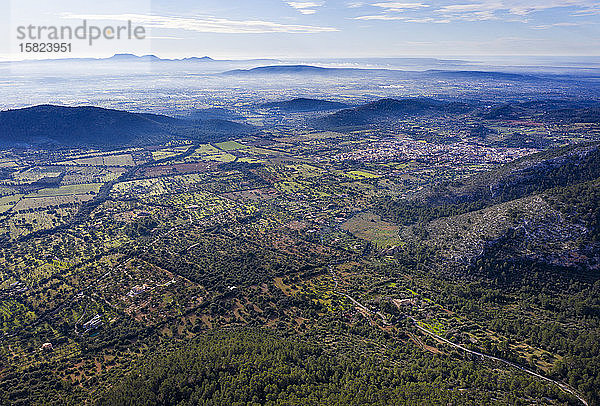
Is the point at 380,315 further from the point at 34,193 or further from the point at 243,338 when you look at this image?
the point at 34,193

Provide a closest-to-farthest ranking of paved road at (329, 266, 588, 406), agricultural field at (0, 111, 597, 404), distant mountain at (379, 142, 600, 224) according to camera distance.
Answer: paved road at (329, 266, 588, 406)
agricultural field at (0, 111, 597, 404)
distant mountain at (379, 142, 600, 224)

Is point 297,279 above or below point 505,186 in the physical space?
below

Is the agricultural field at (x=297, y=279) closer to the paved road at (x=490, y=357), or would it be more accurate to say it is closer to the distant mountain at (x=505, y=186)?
the paved road at (x=490, y=357)

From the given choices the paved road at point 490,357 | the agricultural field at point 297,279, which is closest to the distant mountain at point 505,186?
the agricultural field at point 297,279

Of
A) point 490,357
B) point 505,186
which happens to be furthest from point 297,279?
point 505,186

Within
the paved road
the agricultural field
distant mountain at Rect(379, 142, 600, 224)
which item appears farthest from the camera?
distant mountain at Rect(379, 142, 600, 224)

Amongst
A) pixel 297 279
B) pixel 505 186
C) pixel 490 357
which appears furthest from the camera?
pixel 505 186

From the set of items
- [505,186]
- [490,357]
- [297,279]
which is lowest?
[490,357]

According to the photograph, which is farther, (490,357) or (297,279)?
(297,279)

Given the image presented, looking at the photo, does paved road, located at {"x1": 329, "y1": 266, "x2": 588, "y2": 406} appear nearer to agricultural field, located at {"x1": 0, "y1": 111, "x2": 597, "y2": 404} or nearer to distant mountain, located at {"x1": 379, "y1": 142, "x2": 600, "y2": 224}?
agricultural field, located at {"x1": 0, "y1": 111, "x2": 597, "y2": 404}

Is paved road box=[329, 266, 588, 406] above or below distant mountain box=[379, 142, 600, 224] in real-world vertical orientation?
below

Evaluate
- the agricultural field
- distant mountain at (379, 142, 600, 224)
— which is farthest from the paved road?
distant mountain at (379, 142, 600, 224)

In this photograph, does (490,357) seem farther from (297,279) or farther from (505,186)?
(505,186)

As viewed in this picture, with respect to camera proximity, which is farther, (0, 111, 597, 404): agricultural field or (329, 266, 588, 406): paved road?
(0, 111, 597, 404): agricultural field
